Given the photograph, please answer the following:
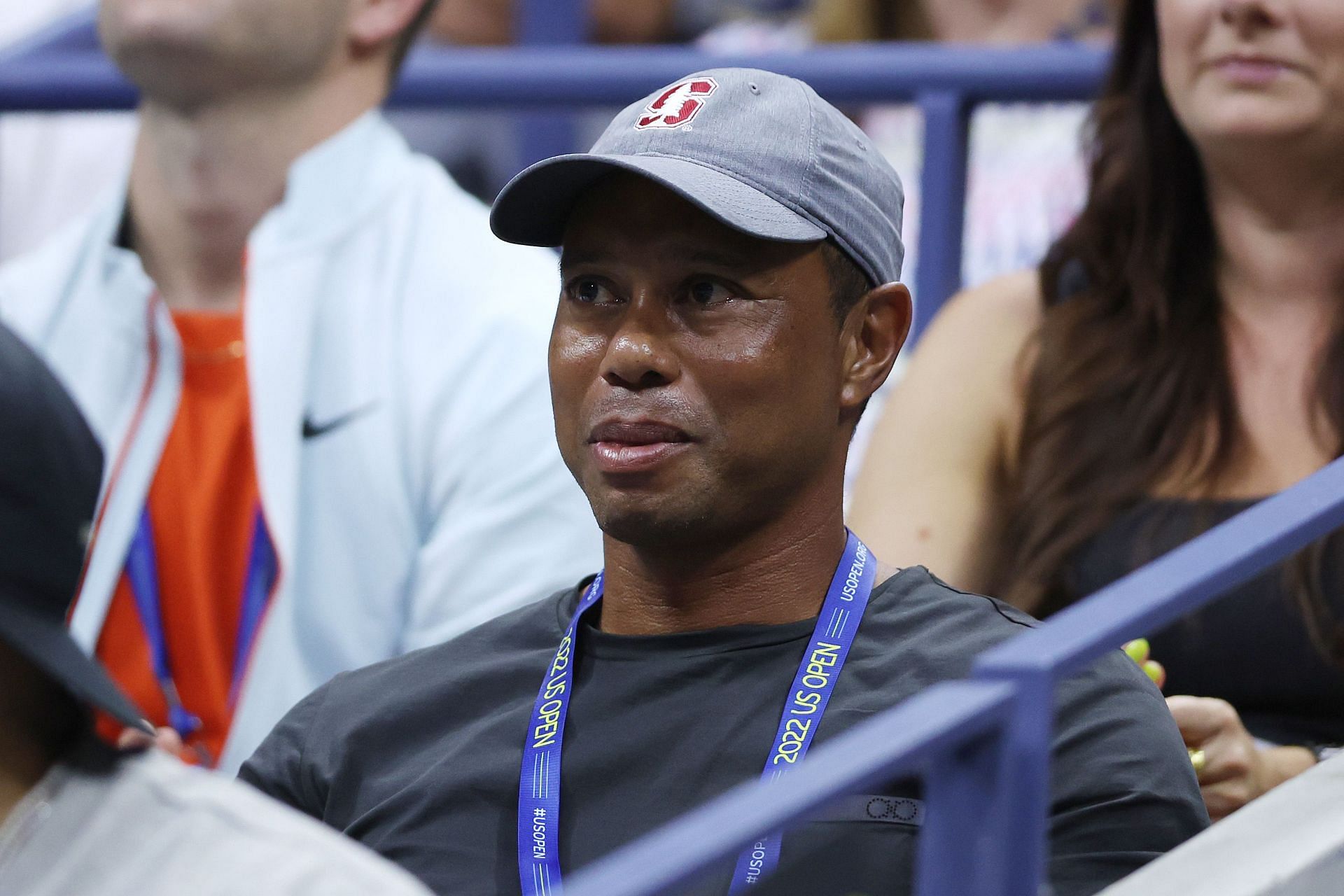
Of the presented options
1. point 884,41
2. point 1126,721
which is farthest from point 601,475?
point 884,41

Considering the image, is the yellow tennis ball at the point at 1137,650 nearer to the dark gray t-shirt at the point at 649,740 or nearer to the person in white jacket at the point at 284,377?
the dark gray t-shirt at the point at 649,740

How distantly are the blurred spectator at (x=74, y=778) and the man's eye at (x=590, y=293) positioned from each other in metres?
0.63

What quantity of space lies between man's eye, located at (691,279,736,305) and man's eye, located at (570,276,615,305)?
3.6 inches

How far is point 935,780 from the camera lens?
1351 mm

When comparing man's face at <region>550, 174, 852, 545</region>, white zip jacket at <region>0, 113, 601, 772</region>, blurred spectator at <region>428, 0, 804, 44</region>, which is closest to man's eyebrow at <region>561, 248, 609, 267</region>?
man's face at <region>550, 174, 852, 545</region>

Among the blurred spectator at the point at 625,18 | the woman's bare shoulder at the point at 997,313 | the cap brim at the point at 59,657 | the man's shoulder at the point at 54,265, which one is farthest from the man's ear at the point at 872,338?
the blurred spectator at the point at 625,18

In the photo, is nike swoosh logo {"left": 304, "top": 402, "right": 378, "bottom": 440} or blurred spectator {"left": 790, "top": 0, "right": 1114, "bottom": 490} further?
blurred spectator {"left": 790, "top": 0, "right": 1114, "bottom": 490}

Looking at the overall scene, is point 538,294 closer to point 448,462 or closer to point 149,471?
point 448,462

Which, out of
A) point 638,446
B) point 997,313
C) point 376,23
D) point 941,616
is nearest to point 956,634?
point 941,616

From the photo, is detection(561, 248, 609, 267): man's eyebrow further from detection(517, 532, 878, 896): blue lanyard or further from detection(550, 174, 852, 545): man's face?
detection(517, 532, 878, 896): blue lanyard

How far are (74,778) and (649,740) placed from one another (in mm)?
620

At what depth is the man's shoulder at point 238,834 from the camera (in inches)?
52.7

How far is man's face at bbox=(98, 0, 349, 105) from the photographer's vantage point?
3316 millimetres

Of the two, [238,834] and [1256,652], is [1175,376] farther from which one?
[238,834]
